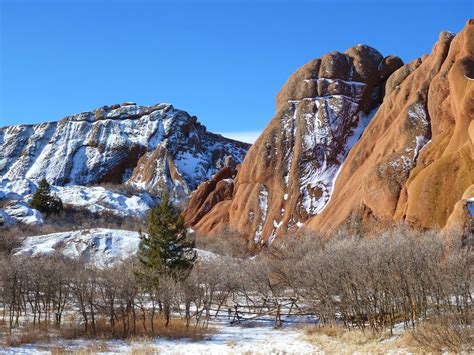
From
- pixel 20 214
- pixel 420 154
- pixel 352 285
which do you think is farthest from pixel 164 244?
pixel 20 214

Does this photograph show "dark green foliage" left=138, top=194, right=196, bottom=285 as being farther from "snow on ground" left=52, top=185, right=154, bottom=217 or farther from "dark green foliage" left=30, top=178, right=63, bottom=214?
"snow on ground" left=52, top=185, right=154, bottom=217

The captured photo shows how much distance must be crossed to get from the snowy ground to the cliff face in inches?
593

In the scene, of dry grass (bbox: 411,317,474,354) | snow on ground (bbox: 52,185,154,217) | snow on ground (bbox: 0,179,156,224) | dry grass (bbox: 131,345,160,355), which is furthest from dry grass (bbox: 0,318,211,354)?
snow on ground (bbox: 52,185,154,217)

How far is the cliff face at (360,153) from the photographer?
1781 inches

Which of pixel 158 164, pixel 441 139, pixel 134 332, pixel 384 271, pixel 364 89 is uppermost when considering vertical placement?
pixel 158 164

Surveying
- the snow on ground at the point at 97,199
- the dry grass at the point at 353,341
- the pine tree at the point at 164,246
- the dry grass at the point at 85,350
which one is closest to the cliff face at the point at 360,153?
the dry grass at the point at 353,341

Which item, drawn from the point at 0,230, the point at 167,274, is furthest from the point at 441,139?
the point at 0,230

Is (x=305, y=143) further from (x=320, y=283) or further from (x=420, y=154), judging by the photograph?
(x=320, y=283)

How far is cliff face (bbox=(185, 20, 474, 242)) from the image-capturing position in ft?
148

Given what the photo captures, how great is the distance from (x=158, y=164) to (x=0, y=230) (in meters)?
104

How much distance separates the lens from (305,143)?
3083 inches

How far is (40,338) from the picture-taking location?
86.2ft

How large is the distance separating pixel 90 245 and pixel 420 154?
4824 cm

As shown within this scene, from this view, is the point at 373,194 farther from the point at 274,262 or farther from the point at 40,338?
the point at 40,338
